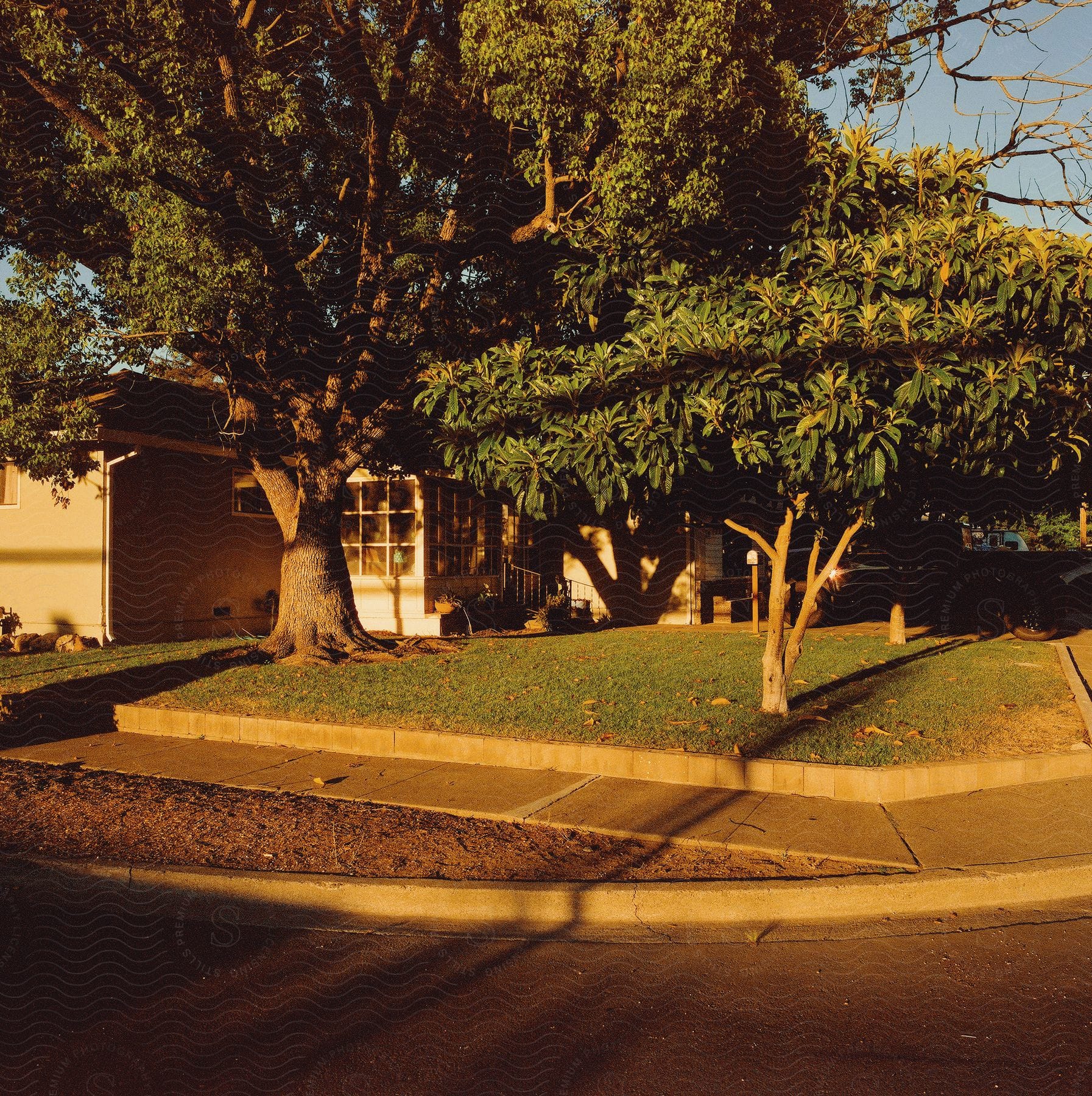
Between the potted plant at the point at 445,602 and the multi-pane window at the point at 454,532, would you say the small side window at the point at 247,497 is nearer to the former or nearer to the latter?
the multi-pane window at the point at 454,532

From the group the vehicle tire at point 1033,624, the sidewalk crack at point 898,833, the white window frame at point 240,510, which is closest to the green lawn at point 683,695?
the sidewalk crack at point 898,833

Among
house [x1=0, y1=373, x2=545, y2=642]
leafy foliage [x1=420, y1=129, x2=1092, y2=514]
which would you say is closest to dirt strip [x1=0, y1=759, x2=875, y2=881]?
leafy foliage [x1=420, y1=129, x2=1092, y2=514]

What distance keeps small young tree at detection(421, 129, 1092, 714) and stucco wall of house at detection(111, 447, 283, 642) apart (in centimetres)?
800

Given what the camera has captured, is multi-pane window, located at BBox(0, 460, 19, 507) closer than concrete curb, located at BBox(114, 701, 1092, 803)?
No

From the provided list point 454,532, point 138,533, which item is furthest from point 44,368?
point 454,532

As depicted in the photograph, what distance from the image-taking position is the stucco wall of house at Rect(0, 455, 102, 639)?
14.1m

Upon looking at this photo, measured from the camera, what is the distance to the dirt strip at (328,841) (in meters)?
5.17

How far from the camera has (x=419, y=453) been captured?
500 inches

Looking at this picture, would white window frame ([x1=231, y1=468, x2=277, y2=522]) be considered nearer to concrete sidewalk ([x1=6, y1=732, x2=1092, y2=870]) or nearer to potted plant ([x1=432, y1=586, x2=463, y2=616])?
potted plant ([x1=432, y1=586, x2=463, y2=616])

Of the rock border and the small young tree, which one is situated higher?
the small young tree

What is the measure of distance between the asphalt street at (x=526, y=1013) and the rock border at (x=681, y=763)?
72.0 inches

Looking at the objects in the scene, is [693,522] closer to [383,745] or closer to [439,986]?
[383,745]

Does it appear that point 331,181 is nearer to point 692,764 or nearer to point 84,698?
point 84,698

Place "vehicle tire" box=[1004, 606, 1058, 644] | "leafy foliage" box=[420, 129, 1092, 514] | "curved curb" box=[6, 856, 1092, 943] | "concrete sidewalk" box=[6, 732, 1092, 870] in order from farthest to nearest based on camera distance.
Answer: "vehicle tire" box=[1004, 606, 1058, 644]
"leafy foliage" box=[420, 129, 1092, 514]
"concrete sidewalk" box=[6, 732, 1092, 870]
"curved curb" box=[6, 856, 1092, 943]
